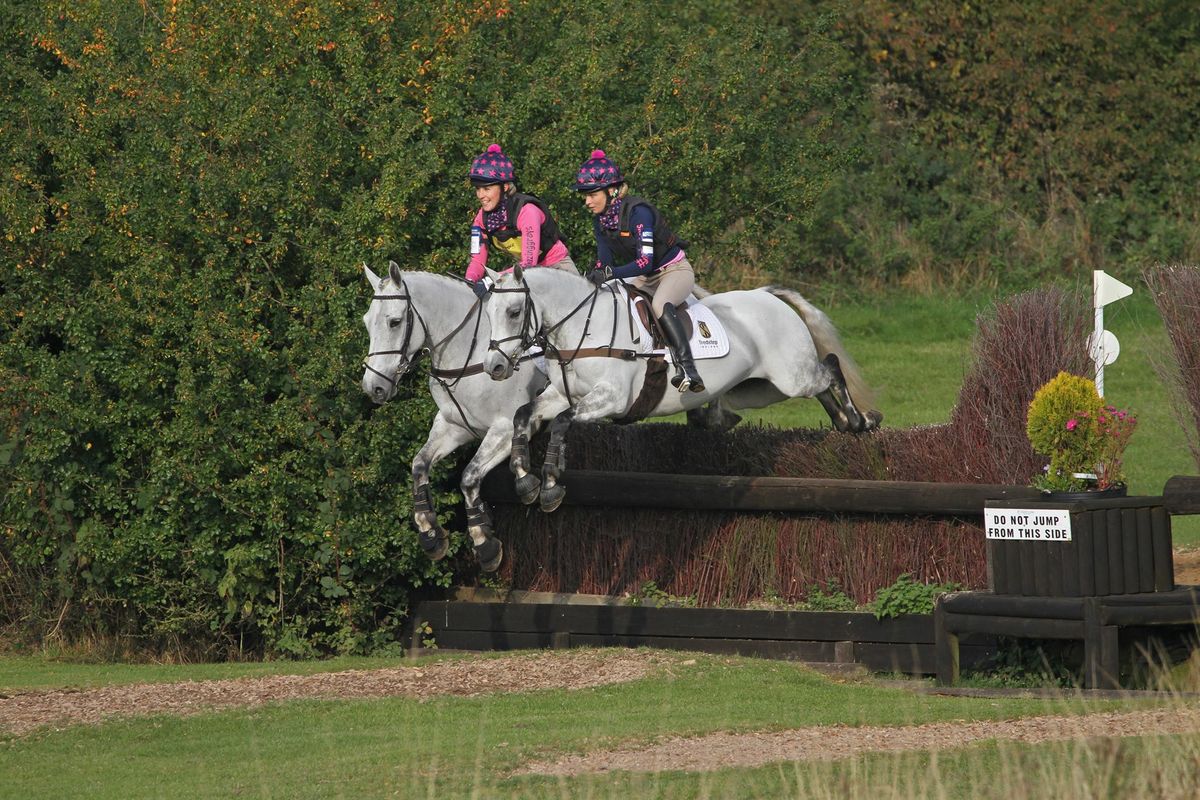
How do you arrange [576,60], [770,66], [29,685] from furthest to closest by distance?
[770,66] < [576,60] < [29,685]

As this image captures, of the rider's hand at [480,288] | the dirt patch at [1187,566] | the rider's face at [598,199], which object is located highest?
the rider's face at [598,199]

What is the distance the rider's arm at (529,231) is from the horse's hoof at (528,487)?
1.58 meters

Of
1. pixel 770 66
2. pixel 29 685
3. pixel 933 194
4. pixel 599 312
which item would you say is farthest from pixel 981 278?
pixel 29 685

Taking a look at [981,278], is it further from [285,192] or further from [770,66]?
[285,192]

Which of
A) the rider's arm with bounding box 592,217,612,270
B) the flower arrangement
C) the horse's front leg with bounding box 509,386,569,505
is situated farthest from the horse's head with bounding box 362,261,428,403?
the flower arrangement

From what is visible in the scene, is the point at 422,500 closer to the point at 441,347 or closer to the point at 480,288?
the point at 441,347

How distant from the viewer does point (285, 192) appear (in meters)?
12.7

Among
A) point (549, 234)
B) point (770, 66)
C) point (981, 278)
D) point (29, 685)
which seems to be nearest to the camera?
point (29, 685)

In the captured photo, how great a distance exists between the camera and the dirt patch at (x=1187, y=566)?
13.0m

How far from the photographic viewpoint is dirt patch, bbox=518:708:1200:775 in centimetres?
819

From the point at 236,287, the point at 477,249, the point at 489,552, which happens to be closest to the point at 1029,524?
the point at 489,552

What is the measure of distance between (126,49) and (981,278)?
12615mm

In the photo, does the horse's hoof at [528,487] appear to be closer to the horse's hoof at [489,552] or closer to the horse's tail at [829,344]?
the horse's hoof at [489,552]

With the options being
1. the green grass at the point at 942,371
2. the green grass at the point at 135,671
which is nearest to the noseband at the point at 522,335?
the green grass at the point at 135,671
